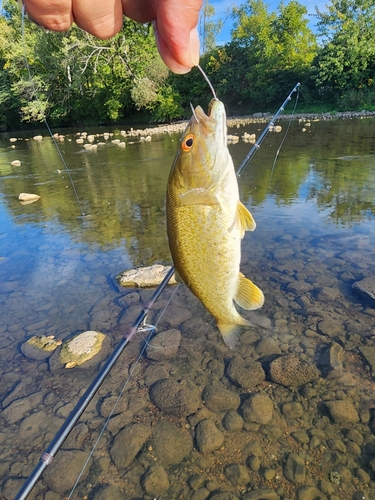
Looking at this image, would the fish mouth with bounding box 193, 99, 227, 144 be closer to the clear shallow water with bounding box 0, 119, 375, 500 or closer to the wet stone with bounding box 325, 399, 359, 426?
the clear shallow water with bounding box 0, 119, 375, 500

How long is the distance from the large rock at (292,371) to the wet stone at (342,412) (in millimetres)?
416

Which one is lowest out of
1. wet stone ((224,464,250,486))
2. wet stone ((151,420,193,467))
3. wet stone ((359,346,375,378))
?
wet stone ((151,420,193,467))

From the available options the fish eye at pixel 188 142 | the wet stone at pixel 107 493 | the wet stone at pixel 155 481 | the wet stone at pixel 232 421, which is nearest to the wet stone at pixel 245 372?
the wet stone at pixel 232 421

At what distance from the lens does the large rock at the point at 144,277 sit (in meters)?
7.11

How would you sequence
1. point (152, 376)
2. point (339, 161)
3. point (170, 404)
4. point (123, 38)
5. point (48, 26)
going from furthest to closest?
point (123, 38) < point (339, 161) < point (152, 376) < point (170, 404) < point (48, 26)

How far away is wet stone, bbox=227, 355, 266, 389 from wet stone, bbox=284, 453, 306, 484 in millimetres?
1016

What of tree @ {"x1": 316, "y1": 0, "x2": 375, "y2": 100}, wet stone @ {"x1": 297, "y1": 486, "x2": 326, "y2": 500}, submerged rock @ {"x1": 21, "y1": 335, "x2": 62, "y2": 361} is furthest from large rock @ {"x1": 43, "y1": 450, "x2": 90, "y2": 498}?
tree @ {"x1": 316, "y1": 0, "x2": 375, "y2": 100}

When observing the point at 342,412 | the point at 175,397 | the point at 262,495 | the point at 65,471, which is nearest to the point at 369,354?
the point at 342,412

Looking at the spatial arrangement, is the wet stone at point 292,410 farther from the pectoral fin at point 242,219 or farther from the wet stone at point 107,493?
the pectoral fin at point 242,219

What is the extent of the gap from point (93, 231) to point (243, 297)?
27.3 ft

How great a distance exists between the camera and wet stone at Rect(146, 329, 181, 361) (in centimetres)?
544

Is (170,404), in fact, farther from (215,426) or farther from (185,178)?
(185,178)

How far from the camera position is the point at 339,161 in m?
15.6

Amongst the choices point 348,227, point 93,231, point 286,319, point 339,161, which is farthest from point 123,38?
point 286,319
